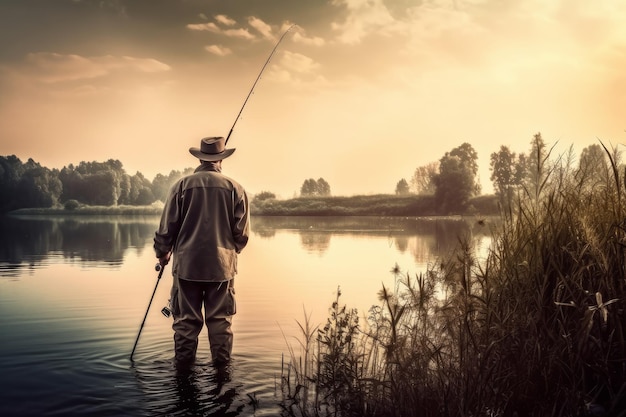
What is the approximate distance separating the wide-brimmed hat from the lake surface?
2441mm

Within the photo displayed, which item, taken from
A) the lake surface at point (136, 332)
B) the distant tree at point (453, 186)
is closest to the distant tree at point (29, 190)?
the distant tree at point (453, 186)

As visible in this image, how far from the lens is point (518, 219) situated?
5.63m

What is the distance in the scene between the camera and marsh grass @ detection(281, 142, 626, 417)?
170 inches

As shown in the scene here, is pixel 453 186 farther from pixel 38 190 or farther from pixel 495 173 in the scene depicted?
pixel 38 190

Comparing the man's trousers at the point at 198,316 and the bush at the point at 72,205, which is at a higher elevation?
the bush at the point at 72,205

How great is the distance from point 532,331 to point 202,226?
156 inches

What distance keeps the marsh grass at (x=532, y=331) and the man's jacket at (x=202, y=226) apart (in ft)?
6.43

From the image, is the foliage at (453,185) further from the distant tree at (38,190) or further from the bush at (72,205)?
the distant tree at (38,190)

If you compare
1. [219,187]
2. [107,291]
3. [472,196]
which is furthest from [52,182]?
[219,187]

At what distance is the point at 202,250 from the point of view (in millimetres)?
7121

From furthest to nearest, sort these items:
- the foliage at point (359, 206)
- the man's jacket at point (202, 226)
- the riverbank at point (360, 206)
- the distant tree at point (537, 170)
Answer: the foliage at point (359, 206)
the riverbank at point (360, 206)
the man's jacket at point (202, 226)
the distant tree at point (537, 170)

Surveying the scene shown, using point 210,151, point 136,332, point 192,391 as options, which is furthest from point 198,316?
point 136,332

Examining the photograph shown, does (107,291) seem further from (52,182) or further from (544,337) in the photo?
(52,182)

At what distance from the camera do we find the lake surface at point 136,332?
6047 millimetres
